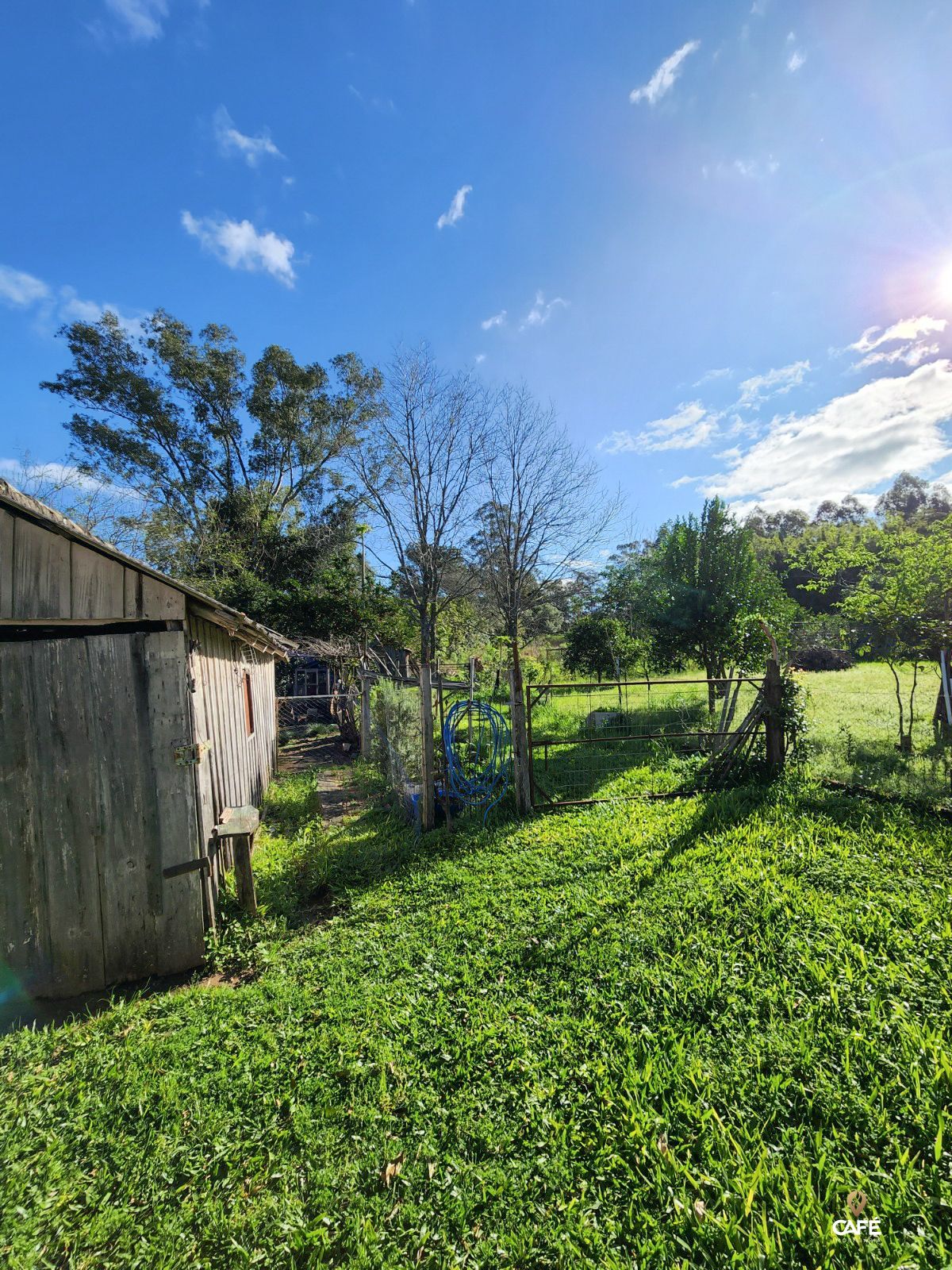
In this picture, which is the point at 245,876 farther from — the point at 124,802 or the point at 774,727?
the point at 774,727

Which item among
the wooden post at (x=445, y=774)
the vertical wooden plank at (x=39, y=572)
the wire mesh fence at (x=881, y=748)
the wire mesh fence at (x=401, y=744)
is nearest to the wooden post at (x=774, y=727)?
the wire mesh fence at (x=881, y=748)

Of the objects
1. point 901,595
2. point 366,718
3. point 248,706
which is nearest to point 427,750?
point 248,706

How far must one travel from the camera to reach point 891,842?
4332 mm

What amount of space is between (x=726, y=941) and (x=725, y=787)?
3529 mm

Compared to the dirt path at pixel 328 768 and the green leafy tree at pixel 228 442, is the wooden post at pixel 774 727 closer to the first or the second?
the dirt path at pixel 328 768

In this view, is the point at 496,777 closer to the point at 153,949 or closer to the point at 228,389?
the point at 153,949

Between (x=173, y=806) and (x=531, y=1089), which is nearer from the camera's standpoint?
(x=531, y=1089)

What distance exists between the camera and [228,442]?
2309 cm

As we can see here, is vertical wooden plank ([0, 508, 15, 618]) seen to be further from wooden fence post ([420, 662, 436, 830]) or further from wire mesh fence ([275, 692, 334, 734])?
wire mesh fence ([275, 692, 334, 734])

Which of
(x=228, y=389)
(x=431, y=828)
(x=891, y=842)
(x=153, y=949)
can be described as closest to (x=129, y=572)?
(x=153, y=949)

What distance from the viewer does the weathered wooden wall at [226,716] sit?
434cm

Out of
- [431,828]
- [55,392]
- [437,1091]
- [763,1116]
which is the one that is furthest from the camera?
[55,392]

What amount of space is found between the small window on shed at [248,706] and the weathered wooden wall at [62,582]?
3.55 m

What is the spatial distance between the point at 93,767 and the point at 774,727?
7031 millimetres
